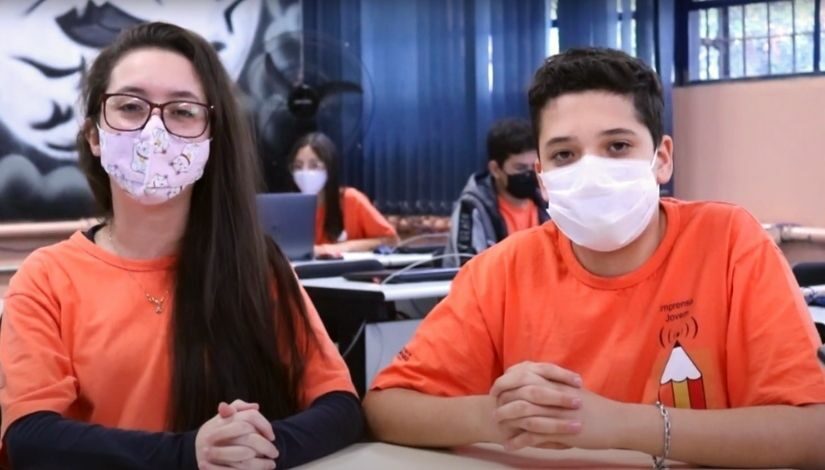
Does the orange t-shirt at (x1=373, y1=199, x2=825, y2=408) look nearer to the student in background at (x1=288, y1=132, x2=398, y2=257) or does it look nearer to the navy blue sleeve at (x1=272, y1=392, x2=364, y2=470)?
the navy blue sleeve at (x1=272, y1=392, x2=364, y2=470)

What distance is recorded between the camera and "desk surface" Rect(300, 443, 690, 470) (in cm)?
138

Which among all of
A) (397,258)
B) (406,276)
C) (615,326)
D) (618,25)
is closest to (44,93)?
(397,258)

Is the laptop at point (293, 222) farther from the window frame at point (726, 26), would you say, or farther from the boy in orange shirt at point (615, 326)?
the boy in orange shirt at point (615, 326)

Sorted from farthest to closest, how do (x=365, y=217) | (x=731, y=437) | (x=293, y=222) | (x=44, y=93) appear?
(x=365, y=217), (x=44, y=93), (x=293, y=222), (x=731, y=437)

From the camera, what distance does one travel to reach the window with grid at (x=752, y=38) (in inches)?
186

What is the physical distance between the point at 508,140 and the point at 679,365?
282cm

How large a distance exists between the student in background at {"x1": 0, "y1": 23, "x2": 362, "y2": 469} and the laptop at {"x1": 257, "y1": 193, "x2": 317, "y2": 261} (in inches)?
90.7

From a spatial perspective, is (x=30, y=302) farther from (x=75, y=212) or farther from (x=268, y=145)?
(x=268, y=145)

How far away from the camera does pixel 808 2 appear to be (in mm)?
4688

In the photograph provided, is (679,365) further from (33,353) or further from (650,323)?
(33,353)

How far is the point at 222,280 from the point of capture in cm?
162

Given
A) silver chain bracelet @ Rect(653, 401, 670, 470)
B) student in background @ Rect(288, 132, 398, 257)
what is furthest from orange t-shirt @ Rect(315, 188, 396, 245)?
silver chain bracelet @ Rect(653, 401, 670, 470)

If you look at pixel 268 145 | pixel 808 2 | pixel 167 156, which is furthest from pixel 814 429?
pixel 268 145

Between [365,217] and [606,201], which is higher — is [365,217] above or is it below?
below
